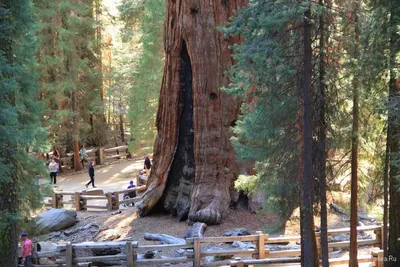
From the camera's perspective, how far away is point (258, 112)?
9.95m

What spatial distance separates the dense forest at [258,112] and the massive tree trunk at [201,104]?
1.3 inches

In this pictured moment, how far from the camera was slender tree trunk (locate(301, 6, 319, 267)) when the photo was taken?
884cm

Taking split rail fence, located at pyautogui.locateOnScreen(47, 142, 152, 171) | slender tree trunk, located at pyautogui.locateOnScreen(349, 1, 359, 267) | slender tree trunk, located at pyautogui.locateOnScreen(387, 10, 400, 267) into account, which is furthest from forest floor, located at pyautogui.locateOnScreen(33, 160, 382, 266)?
split rail fence, located at pyautogui.locateOnScreen(47, 142, 152, 171)

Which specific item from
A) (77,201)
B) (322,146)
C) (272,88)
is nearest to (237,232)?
(322,146)

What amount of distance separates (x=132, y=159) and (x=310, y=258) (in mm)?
26242

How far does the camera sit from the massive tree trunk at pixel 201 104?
613 inches

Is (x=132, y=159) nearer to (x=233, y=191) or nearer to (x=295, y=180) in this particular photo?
(x=233, y=191)

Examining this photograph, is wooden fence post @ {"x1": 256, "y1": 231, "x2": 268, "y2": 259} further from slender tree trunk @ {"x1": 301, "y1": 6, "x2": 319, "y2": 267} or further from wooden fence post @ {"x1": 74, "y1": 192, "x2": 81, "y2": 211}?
wooden fence post @ {"x1": 74, "y1": 192, "x2": 81, "y2": 211}

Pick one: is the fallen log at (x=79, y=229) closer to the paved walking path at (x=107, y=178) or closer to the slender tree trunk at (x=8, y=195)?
the slender tree trunk at (x=8, y=195)

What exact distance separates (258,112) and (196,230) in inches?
207

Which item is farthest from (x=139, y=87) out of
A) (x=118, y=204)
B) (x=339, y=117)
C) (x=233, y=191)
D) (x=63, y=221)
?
(x=339, y=117)

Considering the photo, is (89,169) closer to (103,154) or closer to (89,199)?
(89,199)

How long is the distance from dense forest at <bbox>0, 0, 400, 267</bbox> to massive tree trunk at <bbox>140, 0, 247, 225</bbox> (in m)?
0.03

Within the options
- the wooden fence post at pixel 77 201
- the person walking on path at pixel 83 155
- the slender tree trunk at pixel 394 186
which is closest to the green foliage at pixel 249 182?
the slender tree trunk at pixel 394 186
